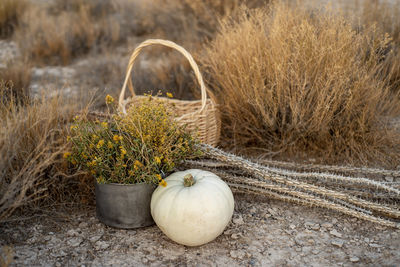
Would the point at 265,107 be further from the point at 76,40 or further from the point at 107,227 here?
the point at 76,40

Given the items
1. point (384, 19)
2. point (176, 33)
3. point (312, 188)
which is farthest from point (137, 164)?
point (176, 33)

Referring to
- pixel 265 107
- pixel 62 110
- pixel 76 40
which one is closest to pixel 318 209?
pixel 265 107

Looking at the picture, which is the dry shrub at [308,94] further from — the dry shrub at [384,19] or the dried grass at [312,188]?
the dry shrub at [384,19]

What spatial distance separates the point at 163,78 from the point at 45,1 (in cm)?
540

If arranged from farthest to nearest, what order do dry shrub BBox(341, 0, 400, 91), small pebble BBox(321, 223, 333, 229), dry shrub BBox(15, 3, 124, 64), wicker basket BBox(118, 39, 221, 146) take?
dry shrub BBox(15, 3, 124, 64) → dry shrub BBox(341, 0, 400, 91) → wicker basket BBox(118, 39, 221, 146) → small pebble BBox(321, 223, 333, 229)

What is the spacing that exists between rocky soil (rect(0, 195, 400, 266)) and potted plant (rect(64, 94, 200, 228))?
142mm

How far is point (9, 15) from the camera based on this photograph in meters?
6.55

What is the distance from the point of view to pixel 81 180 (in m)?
2.43

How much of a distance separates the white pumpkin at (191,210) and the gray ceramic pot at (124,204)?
0.27 feet

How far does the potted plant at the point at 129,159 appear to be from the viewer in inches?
81.9

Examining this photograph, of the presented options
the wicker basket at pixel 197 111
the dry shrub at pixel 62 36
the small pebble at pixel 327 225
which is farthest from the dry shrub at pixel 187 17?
the small pebble at pixel 327 225

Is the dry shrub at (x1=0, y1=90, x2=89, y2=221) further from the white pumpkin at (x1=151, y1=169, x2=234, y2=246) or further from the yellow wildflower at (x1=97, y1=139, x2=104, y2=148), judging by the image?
the white pumpkin at (x1=151, y1=169, x2=234, y2=246)

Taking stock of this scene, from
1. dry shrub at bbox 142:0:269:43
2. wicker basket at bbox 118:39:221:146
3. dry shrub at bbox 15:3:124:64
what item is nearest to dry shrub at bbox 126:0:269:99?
dry shrub at bbox 142:0:269:43

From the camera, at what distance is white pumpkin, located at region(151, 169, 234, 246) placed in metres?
1.94
